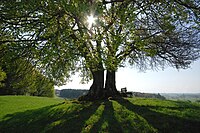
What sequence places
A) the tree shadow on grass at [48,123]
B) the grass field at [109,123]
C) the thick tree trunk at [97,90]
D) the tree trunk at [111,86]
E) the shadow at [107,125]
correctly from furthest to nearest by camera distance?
the tree trunk at [111,86] < the thick tree trunk at [97,90] < the tree shadow on grass at [48,123] < the grass field at [109,123] < the shadow at [107,125]

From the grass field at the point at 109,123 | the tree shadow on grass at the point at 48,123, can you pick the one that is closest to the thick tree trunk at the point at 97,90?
the grass field at the point at 109,123

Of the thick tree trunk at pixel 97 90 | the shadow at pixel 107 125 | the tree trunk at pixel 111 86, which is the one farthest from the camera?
the tree trunk at pixel 111 86

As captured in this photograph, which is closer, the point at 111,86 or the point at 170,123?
the point at 170,123

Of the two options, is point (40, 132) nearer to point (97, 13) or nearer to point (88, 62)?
point (88, 62)

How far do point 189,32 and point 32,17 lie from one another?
57.5 ft

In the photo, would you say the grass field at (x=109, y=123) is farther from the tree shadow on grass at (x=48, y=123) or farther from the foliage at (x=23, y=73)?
the foliage at (x=23, y=73)

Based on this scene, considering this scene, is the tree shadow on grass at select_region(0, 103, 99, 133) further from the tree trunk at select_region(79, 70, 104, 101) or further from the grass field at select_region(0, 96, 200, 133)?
the tree trunk at select_region(79, 70, 104, 101)

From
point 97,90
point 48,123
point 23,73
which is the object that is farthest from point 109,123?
point 97,90

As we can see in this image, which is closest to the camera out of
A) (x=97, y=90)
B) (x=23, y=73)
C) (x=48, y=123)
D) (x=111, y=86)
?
(x=48, y=123)

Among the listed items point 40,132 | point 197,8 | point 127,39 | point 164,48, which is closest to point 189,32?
point 164,48

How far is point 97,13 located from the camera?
13.0 m

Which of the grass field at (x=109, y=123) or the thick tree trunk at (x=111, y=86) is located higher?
the thick tree trunk at (x=111, y=86)

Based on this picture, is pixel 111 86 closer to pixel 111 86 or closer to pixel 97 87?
pixel 111 86

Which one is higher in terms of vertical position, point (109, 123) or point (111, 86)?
point (111, 86)
